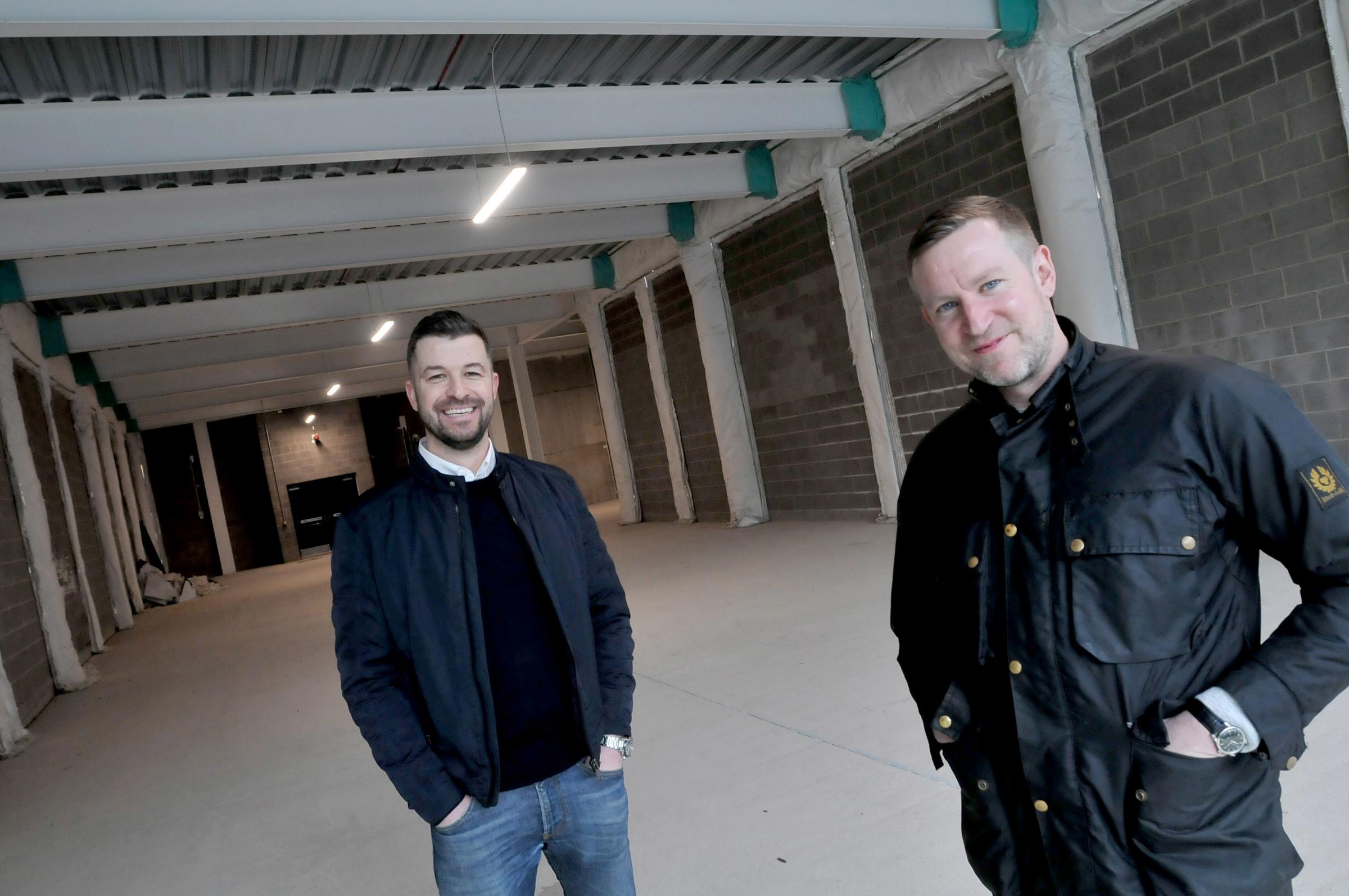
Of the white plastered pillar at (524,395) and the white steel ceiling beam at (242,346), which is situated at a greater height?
the white steel ceiling beam at (242,346)

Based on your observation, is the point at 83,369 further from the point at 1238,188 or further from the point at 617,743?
the point at 617,743

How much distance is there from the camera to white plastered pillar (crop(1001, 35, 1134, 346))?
6.27 m

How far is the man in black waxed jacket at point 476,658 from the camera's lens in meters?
1.77

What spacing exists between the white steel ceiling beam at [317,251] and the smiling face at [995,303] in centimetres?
910

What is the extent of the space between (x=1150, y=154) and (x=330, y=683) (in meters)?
6.55

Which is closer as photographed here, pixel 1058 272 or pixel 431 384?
pixel 431 384

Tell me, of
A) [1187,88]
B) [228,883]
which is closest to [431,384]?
[228,883]

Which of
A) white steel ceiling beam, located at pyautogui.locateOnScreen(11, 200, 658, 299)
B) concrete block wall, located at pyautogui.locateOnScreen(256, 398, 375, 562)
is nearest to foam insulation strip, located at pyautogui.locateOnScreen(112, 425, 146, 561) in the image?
concrete block wall, located at pyautogui.locateOnScreen(256, 398, 375, 562)

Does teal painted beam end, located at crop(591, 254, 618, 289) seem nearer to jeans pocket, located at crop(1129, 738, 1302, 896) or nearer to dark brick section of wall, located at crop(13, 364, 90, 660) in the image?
dark brick section of wall, located at crop(13, 364, 90, 660)

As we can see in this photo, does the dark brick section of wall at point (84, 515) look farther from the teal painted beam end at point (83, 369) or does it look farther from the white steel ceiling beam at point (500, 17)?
the white steel ceiling beam at point (500, 17)

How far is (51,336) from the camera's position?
1073 cm

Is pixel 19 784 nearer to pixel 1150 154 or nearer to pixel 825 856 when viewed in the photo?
pixel 825 856

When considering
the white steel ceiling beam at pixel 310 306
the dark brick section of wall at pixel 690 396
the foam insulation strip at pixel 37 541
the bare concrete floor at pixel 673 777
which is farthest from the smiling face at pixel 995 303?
the white steel ceiling beam at pixel 310 306

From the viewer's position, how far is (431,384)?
6.23ft
